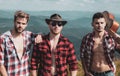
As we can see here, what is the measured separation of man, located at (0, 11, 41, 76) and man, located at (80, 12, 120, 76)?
1.90 metres

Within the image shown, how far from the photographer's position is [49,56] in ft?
27.6

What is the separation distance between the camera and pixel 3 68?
8164 mm

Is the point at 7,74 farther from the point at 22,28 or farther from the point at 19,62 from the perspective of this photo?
the point at 22,28

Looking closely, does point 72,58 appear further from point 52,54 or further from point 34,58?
point 34,58

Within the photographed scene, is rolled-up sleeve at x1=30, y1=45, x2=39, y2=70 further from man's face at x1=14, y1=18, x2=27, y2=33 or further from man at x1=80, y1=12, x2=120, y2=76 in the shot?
man at x1=80, y1=12, x2=120, y2=76

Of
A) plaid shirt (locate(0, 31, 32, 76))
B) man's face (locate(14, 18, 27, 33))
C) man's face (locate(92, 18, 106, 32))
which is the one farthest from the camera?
man's face (locate(92, 18, 106, 32))

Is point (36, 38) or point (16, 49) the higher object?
point (36, 38)

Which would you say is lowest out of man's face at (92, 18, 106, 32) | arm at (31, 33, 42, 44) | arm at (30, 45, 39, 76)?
arm at (30, 45, 39, 76)

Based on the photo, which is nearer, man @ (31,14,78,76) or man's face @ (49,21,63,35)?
man's face @ (49,21,63,35)

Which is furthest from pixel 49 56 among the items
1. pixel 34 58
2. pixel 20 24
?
pixel 20 24

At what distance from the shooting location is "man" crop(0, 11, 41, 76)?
810 cm

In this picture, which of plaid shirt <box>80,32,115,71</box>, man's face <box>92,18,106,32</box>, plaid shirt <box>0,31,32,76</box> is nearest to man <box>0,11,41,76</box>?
plaid shirt <box>0,31,32,76</box>

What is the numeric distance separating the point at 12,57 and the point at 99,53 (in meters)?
2.61

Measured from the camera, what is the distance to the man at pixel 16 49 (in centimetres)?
810
